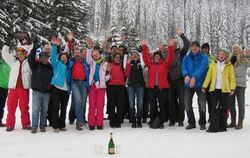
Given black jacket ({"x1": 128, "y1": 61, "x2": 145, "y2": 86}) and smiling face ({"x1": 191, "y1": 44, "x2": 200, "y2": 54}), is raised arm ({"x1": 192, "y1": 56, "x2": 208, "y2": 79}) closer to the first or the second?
smiling face ({"x1": 191, "y1": 44, "x2": 200, "y2": 54})

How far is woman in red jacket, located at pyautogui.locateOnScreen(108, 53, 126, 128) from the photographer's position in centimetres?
1078

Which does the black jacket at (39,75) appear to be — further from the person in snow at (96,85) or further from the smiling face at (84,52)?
the person in snow at (96,85)

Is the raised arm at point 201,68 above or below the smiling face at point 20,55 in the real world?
below

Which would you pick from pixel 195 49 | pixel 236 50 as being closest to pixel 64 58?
pixel 195 49

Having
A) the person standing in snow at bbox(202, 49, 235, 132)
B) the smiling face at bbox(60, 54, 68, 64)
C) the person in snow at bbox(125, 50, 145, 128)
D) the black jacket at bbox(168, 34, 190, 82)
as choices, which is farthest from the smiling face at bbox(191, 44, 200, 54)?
the smiling face at bbox(60, 54, 68, 64)

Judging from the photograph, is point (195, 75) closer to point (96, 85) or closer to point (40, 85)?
point (96, 85)

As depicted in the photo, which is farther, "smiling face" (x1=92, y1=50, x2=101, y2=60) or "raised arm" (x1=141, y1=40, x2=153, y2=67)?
"raised arm" (x1=141, y1=40, x2=153, y2=67)

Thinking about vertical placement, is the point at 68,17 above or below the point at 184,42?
above

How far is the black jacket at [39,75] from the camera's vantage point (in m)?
10.0

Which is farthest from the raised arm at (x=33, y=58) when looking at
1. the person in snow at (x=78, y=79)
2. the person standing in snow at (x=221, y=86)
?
the person standing in snow at (x=221, y=86)

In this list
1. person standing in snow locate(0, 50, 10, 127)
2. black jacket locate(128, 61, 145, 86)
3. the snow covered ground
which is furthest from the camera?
person standing in snow locate(0, 50, 10, 127)

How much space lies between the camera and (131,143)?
8.68 meters

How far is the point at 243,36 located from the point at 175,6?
2275 cm

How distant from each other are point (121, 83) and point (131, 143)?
2.46 meters
